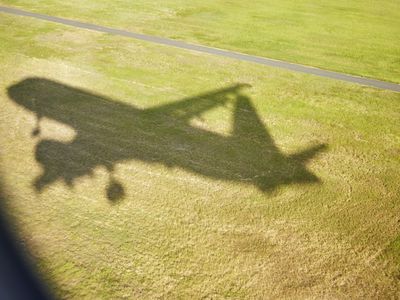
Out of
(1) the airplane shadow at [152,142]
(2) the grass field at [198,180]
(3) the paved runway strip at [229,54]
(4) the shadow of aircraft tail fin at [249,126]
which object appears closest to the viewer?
(2) the grass field at [198,180]

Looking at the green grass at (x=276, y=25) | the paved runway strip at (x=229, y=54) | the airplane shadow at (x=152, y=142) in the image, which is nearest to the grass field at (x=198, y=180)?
the airplane shadow at (x=152, y=142)

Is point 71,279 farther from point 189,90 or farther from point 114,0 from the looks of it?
point 114,0

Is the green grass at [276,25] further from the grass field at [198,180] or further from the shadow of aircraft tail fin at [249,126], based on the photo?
the shadow of aircraft tail fin at [249,126]

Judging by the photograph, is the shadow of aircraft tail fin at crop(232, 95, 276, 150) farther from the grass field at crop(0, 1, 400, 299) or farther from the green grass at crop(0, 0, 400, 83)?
the green grass at crop(0, 0, 400, 83)

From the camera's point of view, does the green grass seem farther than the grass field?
Yes

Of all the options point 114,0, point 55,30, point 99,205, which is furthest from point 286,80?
point 114,0

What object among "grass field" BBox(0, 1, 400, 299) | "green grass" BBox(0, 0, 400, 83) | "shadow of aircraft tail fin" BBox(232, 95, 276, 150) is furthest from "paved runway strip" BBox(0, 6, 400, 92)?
"shadow of aircraft tail fin" BBox(232, 95, 276, 150)

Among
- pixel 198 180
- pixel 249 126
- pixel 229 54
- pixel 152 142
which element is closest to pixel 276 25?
pixel 229 54
